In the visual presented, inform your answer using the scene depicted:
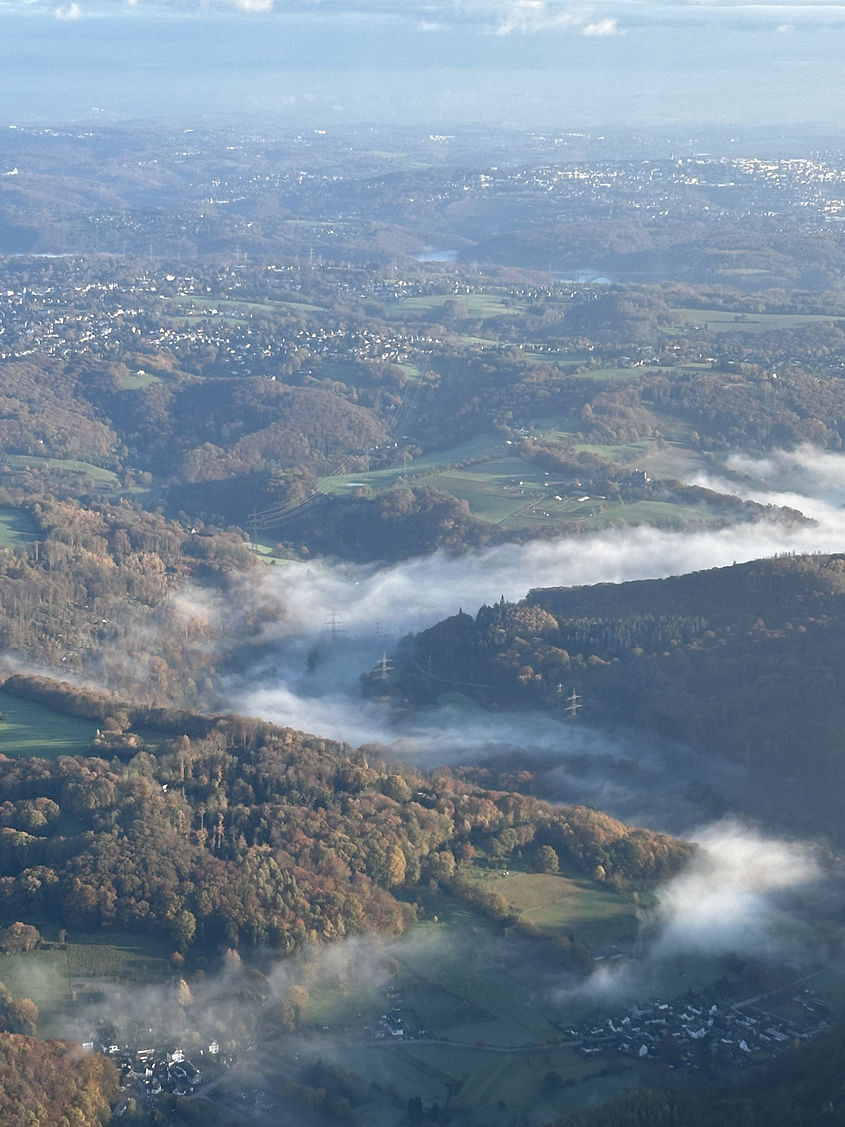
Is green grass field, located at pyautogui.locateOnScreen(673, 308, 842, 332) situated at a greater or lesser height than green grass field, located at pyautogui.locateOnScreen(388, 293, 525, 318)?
greater

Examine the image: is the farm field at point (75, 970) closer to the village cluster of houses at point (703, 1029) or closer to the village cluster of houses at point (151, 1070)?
the village cluster of houses at point (151, 1070)

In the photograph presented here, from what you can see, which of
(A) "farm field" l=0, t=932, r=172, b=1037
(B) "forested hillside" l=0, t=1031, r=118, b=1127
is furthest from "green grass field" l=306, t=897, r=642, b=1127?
(B) "forested hillside" l=0, t=1031, r=118, b=1127

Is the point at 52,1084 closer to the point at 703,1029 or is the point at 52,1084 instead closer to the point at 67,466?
the point at 703,1029

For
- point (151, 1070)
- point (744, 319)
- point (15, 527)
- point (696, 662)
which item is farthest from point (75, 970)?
point (744, 319)

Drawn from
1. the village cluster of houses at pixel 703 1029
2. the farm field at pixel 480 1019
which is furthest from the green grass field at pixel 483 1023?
the village cluster of houses at pixel 703 1029

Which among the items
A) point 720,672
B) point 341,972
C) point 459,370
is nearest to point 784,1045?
point 341,972

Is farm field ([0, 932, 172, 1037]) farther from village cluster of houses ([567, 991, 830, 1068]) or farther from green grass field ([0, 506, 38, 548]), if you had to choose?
green grass field ([0, 506, 38, 548])
